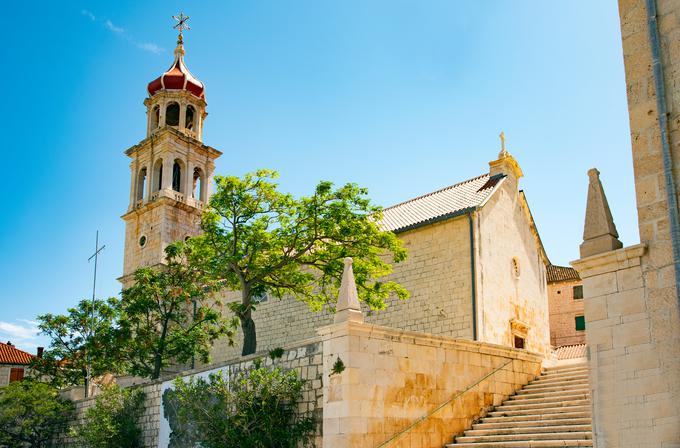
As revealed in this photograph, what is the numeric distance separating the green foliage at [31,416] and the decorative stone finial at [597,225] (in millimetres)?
20192

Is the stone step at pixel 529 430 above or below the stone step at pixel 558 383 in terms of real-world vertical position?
below

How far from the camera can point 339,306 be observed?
1361 centimetres

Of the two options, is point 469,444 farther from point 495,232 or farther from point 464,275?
point 495,232

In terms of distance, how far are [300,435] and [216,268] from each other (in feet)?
21.9

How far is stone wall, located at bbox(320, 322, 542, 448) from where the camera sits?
13.2 metres

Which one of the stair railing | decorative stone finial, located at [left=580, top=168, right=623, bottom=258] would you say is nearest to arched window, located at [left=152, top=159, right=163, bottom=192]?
the stair railing

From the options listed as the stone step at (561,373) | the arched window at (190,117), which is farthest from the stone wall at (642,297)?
the arched window at (190,117)

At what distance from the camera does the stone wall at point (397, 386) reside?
518 inches

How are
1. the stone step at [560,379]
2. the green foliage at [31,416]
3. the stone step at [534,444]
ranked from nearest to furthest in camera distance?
the stone step at [534,444]
the stone step at [560,379]
the green foliage at [31,416]

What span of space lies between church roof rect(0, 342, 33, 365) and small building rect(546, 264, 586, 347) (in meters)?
30.4

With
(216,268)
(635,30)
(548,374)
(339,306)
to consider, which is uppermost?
(635,30)

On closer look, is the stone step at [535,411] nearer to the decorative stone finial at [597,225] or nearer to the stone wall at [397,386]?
the stone wall at [397,386]

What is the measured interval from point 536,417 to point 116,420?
39.8ft

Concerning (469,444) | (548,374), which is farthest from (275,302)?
(469,444)
